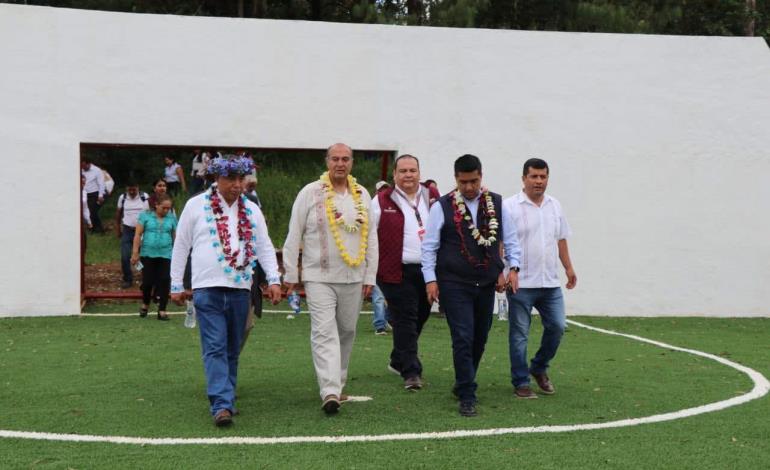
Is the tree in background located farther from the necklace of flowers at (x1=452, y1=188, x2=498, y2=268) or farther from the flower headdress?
the flower headdress

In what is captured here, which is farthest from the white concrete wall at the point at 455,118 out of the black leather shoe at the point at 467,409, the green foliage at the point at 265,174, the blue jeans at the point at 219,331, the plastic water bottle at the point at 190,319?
the black leather shoe at the point at 467,409

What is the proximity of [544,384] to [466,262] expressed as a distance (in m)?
1.44

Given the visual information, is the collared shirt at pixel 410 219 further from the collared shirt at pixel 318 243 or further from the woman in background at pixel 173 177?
the woman in background at pixel 173 177

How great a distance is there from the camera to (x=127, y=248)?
17.7 m

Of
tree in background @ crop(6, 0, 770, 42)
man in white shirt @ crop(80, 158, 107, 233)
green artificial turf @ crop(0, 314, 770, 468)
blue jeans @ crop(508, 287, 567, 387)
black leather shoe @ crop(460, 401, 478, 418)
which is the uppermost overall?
tree in background @ crop(6, 0, 770, 42)

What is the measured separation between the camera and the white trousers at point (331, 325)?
291 inches

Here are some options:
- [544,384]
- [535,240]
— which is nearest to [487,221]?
[535,240]

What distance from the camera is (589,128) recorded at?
15492mm

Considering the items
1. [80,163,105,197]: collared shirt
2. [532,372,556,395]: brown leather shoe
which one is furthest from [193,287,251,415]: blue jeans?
[80,163,105,197]: collared shirt

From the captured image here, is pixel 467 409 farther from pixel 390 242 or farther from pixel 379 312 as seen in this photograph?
pixel 379 312

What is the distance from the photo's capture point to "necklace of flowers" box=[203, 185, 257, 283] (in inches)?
286

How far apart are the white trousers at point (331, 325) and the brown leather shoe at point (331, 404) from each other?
3 centimetres

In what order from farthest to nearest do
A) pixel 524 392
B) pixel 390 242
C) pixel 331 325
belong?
1. pixel 390 242
2. pixel 524 392
3. pixel 331 325

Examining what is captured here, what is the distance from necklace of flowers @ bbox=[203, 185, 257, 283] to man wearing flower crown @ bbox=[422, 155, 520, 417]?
132cm
